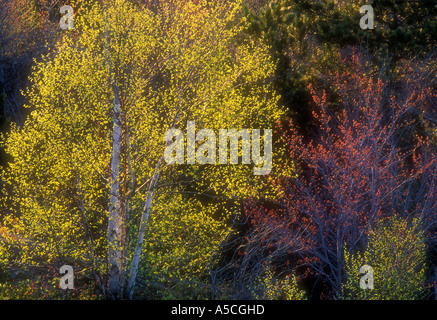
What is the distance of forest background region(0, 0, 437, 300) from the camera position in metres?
11.2

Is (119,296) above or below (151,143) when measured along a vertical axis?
below

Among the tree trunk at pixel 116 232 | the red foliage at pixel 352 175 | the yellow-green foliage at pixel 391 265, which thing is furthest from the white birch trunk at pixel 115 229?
the yellow-green foliage at pixel 391 265

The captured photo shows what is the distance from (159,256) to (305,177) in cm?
624

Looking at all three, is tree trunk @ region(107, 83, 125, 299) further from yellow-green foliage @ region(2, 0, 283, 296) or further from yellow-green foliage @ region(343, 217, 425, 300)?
yellow-green foliage @ region(343, 217, 425, 300)

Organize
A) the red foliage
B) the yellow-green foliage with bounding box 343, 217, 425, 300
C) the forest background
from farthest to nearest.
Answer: the red foliage
the forest background
the yellow-green foliage with bounding box 343, 217, 425, 300

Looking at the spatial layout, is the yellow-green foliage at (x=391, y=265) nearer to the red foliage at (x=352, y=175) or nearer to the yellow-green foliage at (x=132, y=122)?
the red foliage at (x=352, y=175)

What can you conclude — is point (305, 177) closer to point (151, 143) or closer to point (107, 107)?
point (151, 143)

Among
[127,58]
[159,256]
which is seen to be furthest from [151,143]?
[159,256]

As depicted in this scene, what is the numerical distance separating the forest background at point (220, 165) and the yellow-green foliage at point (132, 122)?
0.07 m

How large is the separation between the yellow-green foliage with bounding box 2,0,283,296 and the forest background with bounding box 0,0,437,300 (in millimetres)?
71

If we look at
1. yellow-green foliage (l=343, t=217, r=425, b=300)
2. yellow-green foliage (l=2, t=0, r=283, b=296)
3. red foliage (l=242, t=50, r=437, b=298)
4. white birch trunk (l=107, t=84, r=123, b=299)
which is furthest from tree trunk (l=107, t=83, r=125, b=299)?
yellow-green foliage (l=343, t=217, r=425, b=300)

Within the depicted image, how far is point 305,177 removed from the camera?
51.5 ft

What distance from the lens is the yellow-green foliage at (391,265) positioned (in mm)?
10477
